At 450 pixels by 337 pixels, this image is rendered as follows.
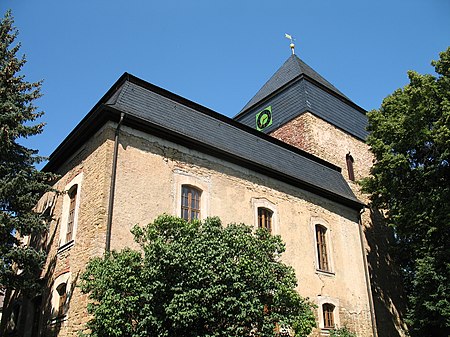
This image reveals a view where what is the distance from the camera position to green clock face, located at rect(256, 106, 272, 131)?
2405 centimetres

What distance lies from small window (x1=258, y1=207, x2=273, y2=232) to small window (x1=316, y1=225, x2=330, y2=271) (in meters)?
2.43

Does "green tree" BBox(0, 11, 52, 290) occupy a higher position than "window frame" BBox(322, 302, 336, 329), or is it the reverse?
"green tree" BBox(0, 11, 52, 290)

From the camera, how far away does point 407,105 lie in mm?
17062

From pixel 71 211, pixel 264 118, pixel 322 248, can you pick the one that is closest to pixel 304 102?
pixel 264 118

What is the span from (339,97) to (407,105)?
6981 mm

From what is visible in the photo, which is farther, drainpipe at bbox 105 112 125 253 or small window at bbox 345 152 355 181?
small window at bbox 345 152 355 181

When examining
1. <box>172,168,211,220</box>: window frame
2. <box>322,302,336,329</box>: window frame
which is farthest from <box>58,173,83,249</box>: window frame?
<box>322,302,336,329</box>: window frame

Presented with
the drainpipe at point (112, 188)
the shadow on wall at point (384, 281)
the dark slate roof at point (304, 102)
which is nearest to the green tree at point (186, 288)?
the drainpipe at point (112, 188)

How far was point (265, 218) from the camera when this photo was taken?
1447 cm

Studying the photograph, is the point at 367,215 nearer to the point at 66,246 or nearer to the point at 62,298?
the point at 66,246

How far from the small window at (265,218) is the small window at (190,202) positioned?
246cm

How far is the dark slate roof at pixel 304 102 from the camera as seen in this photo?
72.9 feet

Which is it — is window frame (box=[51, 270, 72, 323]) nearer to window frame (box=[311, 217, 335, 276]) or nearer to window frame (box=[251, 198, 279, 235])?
window frame (box=[251, 198, 279, 235])

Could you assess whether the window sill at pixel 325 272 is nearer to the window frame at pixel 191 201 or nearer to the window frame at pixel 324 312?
the window frame at pixel 324 312
